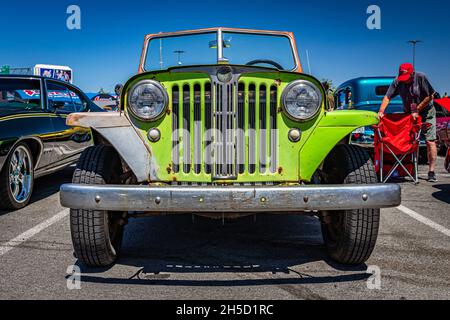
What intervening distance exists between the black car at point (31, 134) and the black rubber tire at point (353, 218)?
3.23 m

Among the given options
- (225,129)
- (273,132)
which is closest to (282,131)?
(273,132)

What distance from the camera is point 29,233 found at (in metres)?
3.85

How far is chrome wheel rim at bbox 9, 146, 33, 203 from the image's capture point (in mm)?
4578

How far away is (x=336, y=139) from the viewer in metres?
2.77

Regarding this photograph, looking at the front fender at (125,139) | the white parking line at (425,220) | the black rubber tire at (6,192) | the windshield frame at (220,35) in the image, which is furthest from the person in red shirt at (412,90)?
the black rubber tire at (6,192)

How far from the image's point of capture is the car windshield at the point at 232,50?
4.10m

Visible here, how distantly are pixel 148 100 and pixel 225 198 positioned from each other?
832mm

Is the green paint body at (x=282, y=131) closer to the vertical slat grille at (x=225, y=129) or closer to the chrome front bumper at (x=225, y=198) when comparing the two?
the vertical slat grille at (x=225, y=129)

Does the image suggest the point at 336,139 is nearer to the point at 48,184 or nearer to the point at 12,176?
the point at 12,176

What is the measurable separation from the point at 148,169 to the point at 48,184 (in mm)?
4187

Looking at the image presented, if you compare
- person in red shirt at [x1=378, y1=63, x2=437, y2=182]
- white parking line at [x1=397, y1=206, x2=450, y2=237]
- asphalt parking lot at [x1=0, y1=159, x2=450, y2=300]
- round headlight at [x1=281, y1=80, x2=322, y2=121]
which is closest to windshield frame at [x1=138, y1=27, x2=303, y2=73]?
round headlight at [x1=281, y1=80, x2=322, y2=121]
